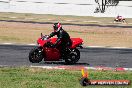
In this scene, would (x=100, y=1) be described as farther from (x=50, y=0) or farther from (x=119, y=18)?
(x=119, y=18)

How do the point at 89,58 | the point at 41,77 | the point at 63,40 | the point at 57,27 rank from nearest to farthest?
1. the point at 41,77
2. the point at 57,27
3. the point at 63,40
4. the point at 89,58

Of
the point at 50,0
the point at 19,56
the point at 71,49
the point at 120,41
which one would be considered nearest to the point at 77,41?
the point at 71,49

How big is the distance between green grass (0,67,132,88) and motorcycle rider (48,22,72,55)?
88.9 inches

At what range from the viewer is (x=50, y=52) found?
16.5 m

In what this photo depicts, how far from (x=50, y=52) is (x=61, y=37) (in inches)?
33.5

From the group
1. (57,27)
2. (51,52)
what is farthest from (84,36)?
(57,27)

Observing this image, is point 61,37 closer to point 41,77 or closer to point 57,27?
point 57,27

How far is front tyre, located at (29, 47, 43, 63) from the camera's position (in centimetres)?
1642

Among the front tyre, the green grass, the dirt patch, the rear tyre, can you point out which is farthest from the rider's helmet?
the dirt patch

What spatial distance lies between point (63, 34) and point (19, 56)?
3355mm

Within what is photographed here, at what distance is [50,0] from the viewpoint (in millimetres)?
83375

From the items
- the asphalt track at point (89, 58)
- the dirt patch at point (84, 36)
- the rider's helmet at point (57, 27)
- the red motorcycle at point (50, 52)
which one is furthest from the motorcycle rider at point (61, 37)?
the dirt patch at point (84, 36)

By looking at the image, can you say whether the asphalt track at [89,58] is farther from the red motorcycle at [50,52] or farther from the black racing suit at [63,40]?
the black racing suit at [63,40]

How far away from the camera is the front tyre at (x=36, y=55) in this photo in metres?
16.4
